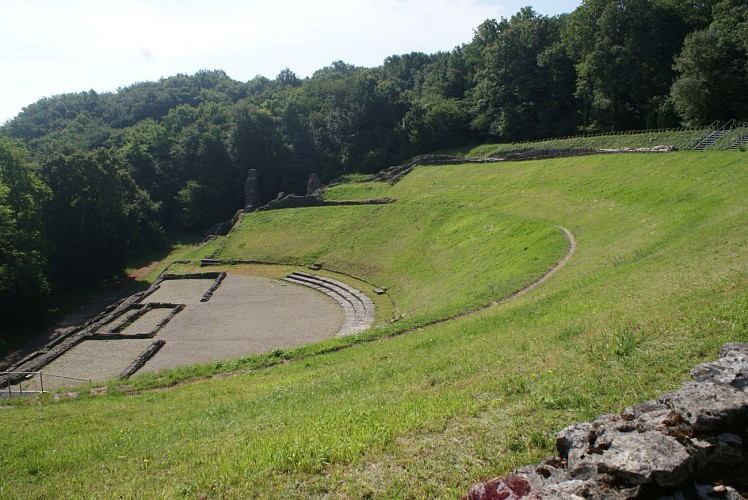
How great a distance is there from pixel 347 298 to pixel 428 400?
21.3 meters

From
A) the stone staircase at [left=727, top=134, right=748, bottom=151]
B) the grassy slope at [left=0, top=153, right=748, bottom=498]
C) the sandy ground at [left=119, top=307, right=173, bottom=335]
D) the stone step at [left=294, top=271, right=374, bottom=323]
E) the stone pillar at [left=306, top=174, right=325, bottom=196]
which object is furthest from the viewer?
the stone pillar at [left=306, top=174, right=325, bottom=196]

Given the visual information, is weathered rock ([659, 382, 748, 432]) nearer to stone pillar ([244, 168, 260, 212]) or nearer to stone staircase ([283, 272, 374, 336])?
stone staircase ([283, 272, 374, 336])

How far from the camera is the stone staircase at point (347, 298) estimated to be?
2541 cm

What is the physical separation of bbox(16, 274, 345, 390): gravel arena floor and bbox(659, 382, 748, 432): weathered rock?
1853cm

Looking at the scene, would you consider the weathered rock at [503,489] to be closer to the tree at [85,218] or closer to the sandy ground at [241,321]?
the sandy ground at [241,321]

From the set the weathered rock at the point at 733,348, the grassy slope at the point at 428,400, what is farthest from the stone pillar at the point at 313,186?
the weathered rock at the point at 733,348

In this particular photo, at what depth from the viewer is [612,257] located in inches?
753

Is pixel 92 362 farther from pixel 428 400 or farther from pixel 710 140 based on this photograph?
pixel 710 140

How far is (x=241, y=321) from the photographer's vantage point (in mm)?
27438

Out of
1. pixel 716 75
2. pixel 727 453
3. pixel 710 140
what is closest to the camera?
pixel 727 453

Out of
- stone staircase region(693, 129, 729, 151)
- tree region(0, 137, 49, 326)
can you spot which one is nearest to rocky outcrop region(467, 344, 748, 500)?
stone staircase region(693, 129, 729, 151)

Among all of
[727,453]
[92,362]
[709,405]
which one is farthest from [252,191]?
[727,453]

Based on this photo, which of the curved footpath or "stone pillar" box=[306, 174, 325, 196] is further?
"stone pillar" box=[306, 174, 325, 196]

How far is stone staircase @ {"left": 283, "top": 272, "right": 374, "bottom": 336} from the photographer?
25.4 meters
